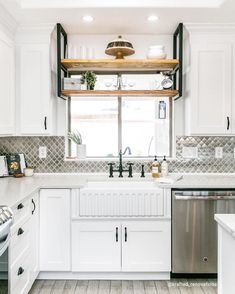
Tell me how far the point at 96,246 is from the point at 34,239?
573mm

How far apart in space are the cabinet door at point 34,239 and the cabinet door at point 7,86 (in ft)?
2.50

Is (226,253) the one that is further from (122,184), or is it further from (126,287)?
(122,184)

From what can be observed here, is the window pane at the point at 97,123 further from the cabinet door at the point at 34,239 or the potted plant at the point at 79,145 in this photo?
the cabinet door at the point at 34,239

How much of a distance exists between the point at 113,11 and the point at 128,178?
1.66 m

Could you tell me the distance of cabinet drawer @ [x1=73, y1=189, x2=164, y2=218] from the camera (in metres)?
3.02

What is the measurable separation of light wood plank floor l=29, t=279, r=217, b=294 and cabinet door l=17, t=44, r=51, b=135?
1.49m

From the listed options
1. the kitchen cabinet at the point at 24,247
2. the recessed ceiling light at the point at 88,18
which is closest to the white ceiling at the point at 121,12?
the recessed ceiling light at the point at 88,18

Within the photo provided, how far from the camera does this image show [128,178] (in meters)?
3.48

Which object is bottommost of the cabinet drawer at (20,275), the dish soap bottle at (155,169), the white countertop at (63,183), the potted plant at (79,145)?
the cabinet drawer at (20,275)

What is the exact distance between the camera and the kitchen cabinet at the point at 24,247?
2.29 metres

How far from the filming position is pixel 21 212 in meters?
2.51

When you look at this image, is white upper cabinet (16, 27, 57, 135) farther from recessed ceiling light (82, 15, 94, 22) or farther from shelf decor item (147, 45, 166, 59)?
shelf decor item (147, 45, 166, 59)

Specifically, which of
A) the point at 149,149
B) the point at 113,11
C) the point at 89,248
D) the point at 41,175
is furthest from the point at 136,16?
the point at 89,248

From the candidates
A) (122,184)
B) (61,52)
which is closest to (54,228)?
(122,184)
